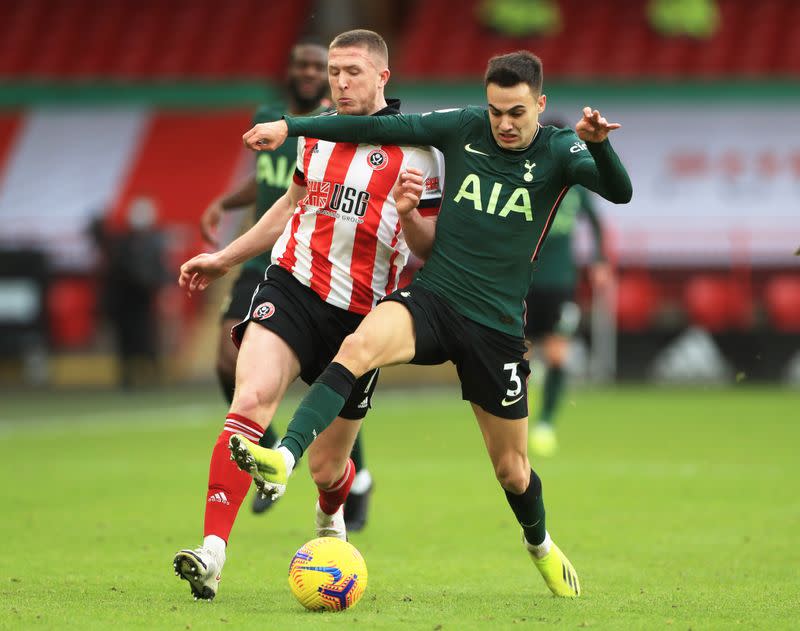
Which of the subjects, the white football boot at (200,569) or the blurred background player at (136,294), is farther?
the blurred background player at (136,294)

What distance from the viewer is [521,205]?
616cm

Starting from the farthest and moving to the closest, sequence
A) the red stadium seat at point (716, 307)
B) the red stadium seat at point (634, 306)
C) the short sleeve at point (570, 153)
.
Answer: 1. the red stadium seat at point (634, 306)
2. the red stadium seat at point (716, 307)
3. the short sleeve at point (570, 153)

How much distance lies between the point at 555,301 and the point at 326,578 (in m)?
7.54

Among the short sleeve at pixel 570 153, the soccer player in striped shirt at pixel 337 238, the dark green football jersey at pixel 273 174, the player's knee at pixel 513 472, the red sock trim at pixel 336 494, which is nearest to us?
the short sleeve at pixel 570 153

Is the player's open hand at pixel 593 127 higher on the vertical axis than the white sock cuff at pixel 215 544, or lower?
higher

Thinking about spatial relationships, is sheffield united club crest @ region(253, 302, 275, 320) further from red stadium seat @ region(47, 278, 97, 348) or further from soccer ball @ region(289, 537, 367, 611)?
red stadium seat @ region(47, 278, 97, 348)

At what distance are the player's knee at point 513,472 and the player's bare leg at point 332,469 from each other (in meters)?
0.80

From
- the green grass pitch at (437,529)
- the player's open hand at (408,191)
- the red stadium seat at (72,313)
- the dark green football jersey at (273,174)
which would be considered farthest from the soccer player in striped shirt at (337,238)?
the red stadium seat at (72,313)

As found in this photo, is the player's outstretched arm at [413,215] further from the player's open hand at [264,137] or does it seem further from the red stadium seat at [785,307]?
the red stadium seat at [785,307]

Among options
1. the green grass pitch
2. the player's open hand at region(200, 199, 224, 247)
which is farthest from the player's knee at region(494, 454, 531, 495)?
the player's open hand at region(200, 199, 224, 247)

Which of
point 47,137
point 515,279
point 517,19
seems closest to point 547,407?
point 515,279

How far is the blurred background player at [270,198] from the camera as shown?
816cm

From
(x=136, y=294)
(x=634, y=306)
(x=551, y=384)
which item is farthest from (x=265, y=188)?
(x=634, y=306)

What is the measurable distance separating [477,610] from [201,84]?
23388 mm
